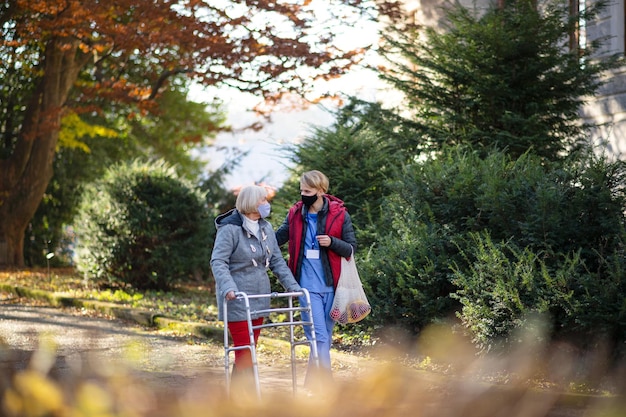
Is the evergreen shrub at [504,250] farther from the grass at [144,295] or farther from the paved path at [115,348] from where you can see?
the grass at [144,295]

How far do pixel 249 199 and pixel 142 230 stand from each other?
10500 millimetres

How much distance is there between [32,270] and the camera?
23.0 meters

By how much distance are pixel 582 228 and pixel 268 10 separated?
420 inches

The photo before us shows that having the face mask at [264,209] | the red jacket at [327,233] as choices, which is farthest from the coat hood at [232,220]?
the red jacket at [327,233]

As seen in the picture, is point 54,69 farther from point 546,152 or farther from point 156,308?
point 546,152

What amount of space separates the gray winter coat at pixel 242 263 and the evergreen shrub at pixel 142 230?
400 inches

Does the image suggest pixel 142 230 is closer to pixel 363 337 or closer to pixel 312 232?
pixel 363 337

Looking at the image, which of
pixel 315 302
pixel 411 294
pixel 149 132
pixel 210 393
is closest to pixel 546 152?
pixel 411 294

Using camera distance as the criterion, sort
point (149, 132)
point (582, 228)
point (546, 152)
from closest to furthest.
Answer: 1. point (582, 228)
2. point (546, 152)
3. point (149, 132)

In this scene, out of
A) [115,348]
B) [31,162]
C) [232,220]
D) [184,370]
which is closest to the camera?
[232,220]

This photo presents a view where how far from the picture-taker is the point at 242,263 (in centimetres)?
715

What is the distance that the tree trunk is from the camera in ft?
76.0

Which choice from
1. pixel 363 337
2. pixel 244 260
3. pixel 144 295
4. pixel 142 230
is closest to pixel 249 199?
pixel 244 260

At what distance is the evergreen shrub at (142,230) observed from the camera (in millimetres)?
17219
